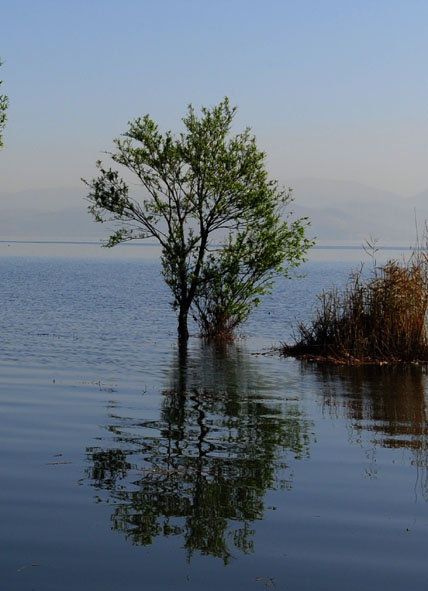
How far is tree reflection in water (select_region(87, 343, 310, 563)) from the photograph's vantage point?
825cm

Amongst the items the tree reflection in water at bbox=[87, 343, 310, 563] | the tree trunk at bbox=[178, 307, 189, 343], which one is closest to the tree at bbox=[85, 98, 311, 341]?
the tree trunk at bbox=[178, 307, 189, 343]

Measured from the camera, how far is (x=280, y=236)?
105 feet

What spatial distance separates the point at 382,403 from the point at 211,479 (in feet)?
27.1

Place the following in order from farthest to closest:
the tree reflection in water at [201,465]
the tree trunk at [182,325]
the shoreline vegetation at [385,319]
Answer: the tree trunk at [182,325], the shoreline vegetation at [385,319], the tree reflection in water at [201,465]

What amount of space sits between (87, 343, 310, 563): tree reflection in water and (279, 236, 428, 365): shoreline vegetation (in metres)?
6.76

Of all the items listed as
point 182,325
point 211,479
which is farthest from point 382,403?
point 182,325

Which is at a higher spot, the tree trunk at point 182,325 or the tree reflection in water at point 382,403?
the tree trunk at point 182,325

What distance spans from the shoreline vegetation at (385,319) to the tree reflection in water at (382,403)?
0.96 meters

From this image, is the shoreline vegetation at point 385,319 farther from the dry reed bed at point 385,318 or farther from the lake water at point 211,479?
the lake water at point 211,479

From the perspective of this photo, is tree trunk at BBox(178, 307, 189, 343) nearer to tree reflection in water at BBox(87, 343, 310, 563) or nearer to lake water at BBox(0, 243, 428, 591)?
lake water at BBox(0, 243, 428, 591)

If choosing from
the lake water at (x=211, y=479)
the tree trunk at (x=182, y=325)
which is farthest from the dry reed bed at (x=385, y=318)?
the tree trunk at (x=182, y=325)

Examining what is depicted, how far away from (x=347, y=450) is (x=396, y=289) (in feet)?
42.9

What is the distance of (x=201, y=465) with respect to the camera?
11.0 metres

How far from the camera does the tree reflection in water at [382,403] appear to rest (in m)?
13.2
